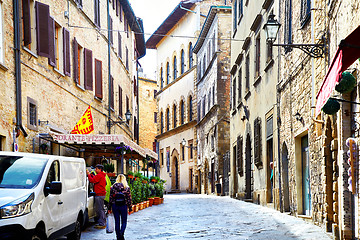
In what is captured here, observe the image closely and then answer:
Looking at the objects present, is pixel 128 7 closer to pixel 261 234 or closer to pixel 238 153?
pixel 238 153

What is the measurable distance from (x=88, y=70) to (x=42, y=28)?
6.16 m

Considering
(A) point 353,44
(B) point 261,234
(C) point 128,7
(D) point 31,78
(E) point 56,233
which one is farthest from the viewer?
(C) point 128,7

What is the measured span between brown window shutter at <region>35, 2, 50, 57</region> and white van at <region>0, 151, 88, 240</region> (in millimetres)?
6865

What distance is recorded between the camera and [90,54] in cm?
2284

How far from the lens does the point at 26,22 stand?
50.7 ft

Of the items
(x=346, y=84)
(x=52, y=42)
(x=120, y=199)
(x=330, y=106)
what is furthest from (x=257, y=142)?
(x=346, y=84)

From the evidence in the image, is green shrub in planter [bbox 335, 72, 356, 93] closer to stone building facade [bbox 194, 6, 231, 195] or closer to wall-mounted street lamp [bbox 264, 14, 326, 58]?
wall-mounted street lamp [bbox 264, 14, 326, 58]

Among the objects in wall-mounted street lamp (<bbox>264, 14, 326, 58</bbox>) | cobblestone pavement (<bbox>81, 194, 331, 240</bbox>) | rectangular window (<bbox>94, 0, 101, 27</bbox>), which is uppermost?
rectangular window (<bbox>94, 0, 101, 27</bbox>)

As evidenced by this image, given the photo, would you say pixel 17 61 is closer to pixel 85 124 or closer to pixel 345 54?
pixel 85 124

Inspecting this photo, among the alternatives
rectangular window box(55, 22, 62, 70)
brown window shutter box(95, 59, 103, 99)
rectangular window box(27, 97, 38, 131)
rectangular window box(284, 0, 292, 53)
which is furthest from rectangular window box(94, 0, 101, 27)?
rectangular window box(284, 0, 292, 53)

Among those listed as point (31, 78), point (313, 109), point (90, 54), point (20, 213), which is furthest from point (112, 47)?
point (20, 213)

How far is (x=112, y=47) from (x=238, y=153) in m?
8.55

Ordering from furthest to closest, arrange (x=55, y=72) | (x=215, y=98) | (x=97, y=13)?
1. (x=215, y=98)
2. (x=97, y=13)
3. (x=55, y=72)

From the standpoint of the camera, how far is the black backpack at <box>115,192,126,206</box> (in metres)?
10.7
